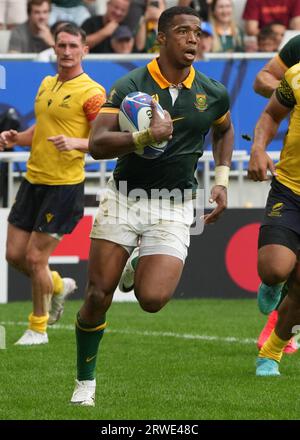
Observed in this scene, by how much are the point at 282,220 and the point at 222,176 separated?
0.58 m

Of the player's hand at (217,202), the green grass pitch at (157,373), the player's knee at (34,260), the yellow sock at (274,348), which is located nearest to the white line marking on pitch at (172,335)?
the green grass pitch at (157,373)

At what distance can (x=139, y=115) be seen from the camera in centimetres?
668

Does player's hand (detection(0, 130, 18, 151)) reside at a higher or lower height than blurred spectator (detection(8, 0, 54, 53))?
higher

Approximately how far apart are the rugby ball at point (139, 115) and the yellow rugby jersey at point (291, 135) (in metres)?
1.28

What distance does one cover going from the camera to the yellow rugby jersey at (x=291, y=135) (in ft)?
25.3

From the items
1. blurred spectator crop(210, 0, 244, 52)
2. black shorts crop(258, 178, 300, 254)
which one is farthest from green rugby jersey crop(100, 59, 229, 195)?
blurred spectator crop(210, 0, 244, 52)

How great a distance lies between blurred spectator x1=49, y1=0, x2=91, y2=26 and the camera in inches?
652

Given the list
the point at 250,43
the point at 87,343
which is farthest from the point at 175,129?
the point at 250,43

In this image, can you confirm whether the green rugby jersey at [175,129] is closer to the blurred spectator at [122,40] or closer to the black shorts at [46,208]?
the black shorts at [46,208]

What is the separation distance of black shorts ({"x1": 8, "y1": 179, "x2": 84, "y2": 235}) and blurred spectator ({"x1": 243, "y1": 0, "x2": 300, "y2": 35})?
23.1 ft

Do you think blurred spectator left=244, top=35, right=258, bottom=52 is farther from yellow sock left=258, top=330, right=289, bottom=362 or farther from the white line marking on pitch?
yellow sock left=258, top=330, right=289, bottom=362

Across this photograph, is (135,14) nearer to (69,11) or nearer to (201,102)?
(69,11)
